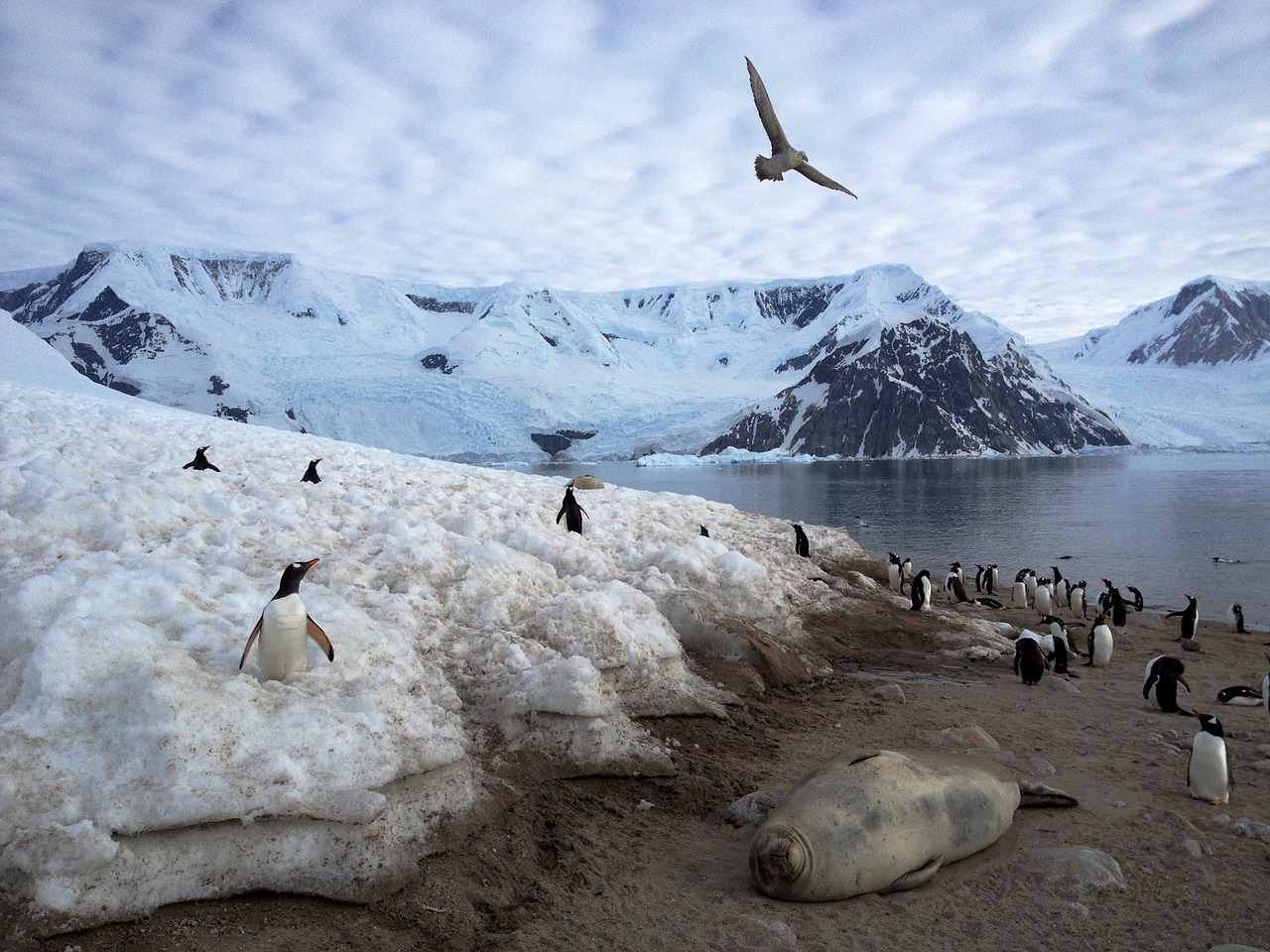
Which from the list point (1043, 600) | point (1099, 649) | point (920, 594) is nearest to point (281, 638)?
point (920, 594)

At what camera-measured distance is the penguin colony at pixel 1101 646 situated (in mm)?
6547

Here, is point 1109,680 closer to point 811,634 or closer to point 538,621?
point 811,634

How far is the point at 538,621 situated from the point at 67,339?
193852 mm

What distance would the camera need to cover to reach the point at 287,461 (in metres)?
16.3

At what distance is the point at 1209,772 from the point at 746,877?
14.4 feet

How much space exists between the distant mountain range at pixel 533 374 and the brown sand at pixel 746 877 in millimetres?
103654

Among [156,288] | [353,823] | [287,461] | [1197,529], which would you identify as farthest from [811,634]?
[156,288]

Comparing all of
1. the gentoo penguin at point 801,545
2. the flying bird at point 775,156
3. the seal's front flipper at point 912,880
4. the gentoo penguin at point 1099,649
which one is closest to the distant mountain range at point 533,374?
the gentoo penguin at point 801,545

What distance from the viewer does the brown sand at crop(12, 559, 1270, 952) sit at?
4.27 meters

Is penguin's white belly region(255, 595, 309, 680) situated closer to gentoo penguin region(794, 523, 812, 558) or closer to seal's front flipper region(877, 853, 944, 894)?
seal's front flipper region(877, 853, 944, 894)

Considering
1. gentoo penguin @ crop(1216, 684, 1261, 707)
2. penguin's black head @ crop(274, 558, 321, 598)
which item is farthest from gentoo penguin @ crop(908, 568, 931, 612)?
penguin's black head @ crop(274, 558, 321, 598)

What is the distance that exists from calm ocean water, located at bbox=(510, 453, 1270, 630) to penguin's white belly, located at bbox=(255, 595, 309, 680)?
1554 centimetres

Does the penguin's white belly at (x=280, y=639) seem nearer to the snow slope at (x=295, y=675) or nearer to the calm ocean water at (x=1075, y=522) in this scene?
Answer: the snow slope at (x=295, y=675)

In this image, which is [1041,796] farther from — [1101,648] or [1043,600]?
[1043,600]
